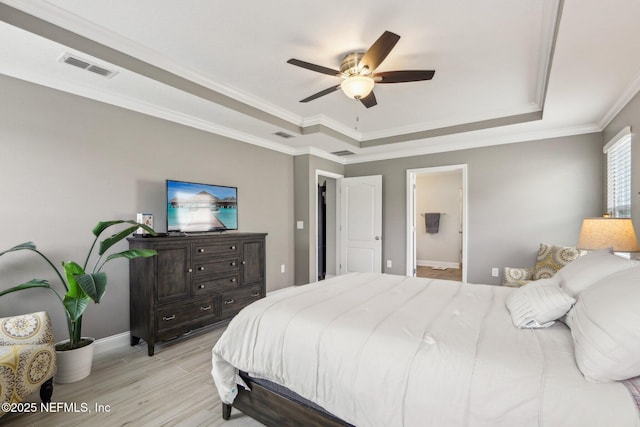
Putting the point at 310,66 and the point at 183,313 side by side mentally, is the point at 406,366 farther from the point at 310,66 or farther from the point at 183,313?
the point at 183,313

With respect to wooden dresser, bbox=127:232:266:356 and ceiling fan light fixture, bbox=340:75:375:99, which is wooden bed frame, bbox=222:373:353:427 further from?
ceiling fan light fixture, bbox=340:75:375:99

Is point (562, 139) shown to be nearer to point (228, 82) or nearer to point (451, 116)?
point (451, 116)

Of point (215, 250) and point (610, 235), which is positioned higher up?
point (610, 235)

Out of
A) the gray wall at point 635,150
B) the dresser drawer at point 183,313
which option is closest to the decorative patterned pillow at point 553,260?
the gray wall at point 635,150

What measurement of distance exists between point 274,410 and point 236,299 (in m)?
1.94

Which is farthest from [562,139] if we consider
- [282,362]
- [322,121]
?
[282,362]

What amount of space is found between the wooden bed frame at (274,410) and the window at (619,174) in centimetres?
343

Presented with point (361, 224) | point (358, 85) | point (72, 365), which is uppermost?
point (358, 85)

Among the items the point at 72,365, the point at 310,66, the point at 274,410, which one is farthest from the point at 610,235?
the point at 72,365

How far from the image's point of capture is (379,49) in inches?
81.8

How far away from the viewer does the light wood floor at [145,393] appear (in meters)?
1.90

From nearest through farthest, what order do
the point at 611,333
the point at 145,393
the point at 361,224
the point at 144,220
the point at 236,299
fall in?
the point at 611,333 < the point at 145,393 < the point at 144,220 < the point at 236,299 < the point at 361,224

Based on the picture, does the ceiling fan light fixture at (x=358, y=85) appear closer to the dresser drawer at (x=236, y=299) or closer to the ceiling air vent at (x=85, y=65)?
the ceiling air vent at (x=85, y=65)

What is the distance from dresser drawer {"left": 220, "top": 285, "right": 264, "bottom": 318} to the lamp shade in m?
3.35
